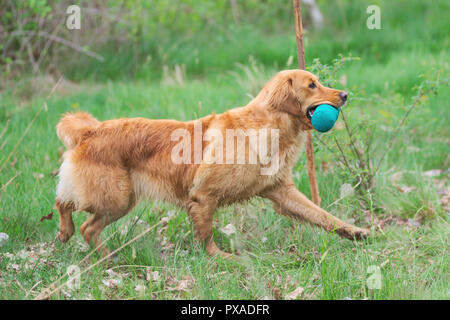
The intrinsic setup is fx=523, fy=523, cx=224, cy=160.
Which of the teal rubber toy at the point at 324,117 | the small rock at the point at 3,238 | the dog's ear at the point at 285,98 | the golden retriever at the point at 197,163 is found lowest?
the small rock at the point at 3,238

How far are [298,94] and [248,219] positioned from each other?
1149 millimetres

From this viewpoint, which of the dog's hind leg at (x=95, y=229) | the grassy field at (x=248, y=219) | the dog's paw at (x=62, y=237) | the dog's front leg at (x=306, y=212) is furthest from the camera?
the dog's paw at (x=62, y=237)

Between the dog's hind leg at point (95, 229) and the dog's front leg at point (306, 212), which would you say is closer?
the dog's front leg at point (306, 212)

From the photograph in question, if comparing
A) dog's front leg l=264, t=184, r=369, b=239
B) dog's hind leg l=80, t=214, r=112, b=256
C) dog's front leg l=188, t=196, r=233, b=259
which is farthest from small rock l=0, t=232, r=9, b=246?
dog's front leg l=264, t=184, r=369, b=239

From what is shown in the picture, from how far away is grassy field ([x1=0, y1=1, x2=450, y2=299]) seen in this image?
10.6ft

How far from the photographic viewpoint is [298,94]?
3762mm

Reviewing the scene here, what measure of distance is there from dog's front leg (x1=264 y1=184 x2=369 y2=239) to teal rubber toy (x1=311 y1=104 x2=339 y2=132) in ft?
1.95

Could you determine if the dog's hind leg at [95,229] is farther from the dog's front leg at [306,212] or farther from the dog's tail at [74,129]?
the dog's front leg at [306,212]

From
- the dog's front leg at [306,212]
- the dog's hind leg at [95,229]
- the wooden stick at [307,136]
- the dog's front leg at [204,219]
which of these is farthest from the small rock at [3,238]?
the wooden stick at [307,136]

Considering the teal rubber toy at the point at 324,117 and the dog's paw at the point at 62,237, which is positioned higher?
the teal rubber toy at the point at 324,117

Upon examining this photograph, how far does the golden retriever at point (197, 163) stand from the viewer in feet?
12.3

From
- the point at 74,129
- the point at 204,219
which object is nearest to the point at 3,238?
the point at 74,129
